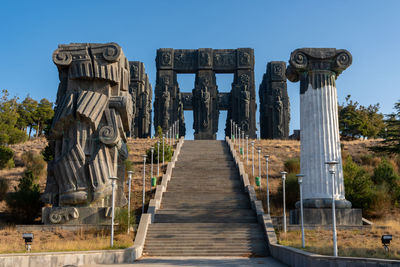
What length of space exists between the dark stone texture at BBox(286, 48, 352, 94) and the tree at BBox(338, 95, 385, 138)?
1181 inches

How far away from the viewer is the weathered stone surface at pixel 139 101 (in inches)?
1736

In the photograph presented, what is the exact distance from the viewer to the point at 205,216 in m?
16.5

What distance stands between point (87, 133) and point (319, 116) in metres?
8.75

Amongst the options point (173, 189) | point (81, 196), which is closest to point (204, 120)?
point (173, 189)

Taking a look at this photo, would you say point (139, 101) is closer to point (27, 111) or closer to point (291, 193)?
point (27, 111)

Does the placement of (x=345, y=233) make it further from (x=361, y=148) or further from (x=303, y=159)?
(x=361, y=148)

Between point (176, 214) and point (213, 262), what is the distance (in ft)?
19.1

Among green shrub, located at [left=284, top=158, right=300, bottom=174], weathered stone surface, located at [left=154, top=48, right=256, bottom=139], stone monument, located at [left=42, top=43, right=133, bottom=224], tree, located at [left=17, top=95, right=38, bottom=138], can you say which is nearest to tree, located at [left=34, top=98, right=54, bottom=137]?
tree, located at [left=17, top=95, right=38, bottom=138]

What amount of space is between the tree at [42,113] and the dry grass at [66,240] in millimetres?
42279

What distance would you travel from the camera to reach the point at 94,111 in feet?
51.5

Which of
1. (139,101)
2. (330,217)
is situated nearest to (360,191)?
(330,217)

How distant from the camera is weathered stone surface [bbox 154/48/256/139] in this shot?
40.3 metres

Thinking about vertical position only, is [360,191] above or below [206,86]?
below

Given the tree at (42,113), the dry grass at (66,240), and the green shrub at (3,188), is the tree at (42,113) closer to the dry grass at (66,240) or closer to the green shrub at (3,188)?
the green shrub at (3,188)
